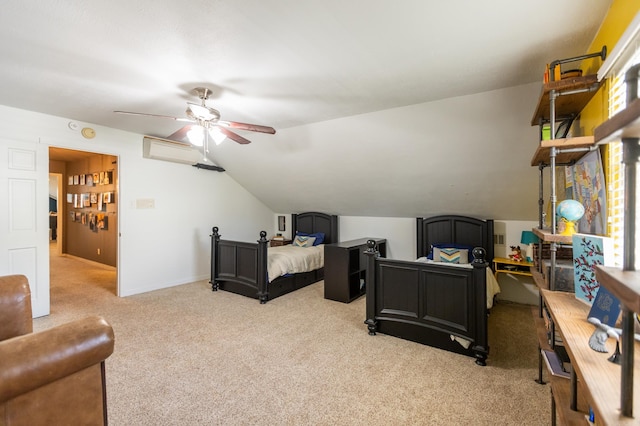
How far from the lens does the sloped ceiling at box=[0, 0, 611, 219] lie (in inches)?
68.8

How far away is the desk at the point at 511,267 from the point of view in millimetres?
3969

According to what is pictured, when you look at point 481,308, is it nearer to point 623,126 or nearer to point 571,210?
point 571,210

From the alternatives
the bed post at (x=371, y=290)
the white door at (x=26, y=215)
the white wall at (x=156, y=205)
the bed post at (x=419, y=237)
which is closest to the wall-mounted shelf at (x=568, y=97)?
the bed post at (x=371, y=290)

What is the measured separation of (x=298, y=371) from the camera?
2.47 metres

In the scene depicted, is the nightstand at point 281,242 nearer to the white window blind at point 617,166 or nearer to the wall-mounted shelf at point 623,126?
the white window blind at point 617,166

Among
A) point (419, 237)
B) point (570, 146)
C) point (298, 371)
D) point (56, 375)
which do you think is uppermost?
point (570, 146)

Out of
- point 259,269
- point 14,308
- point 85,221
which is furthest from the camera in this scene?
point 85,221

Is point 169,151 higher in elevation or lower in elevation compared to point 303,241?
higher

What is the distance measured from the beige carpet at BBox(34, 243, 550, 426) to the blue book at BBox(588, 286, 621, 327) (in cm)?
118

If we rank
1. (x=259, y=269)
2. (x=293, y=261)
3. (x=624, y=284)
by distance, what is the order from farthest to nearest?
1. (x=293, y=261)
2. (x=259, y=269)
3. (x=624, y=284)

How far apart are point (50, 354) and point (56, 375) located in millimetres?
99

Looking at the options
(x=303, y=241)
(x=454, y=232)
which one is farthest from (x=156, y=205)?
(x=454, y=232)

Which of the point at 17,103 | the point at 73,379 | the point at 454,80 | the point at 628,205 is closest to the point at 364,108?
the point at 454,80

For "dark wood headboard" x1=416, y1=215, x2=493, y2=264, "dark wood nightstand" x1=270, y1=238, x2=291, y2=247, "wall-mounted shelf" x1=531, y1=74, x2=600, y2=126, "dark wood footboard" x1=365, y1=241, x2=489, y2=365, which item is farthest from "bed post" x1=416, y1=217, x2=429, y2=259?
"wall-mounted shelf" x1=531, y1=74, x2=600, y2=126
